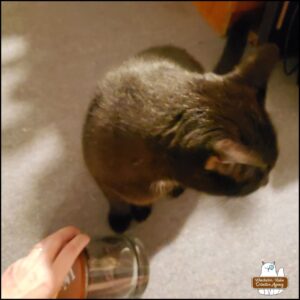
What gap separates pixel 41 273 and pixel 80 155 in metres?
0.83

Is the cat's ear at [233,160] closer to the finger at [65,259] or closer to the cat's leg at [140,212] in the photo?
the finger at [65,259]

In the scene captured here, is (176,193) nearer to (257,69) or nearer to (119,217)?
(119,217)

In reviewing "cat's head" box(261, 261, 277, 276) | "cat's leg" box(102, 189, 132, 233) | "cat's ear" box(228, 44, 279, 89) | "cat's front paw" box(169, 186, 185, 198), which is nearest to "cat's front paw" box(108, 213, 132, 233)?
"cat's leg" box(102, 189, 132, 233)

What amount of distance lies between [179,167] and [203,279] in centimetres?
34

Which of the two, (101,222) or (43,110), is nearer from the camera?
(101,222)

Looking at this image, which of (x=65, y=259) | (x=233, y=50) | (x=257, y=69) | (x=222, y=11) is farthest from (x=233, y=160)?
(x=222, y=11)

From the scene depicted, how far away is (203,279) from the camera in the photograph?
84 centimetres

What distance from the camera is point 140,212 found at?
0.99 m

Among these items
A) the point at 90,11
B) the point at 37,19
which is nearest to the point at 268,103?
the point at 90,11

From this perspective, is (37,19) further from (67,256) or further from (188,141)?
(67,256)

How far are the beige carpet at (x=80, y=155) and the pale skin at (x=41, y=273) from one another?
406 mm

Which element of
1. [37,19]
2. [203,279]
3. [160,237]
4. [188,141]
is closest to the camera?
[188,141]

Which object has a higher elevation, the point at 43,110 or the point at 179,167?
the point at 179,167
